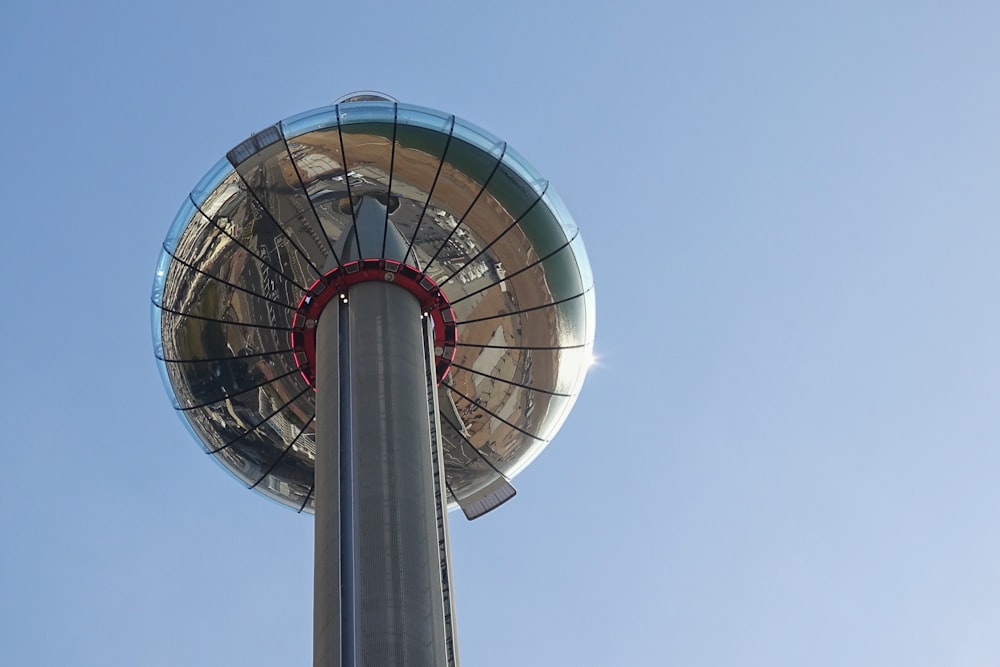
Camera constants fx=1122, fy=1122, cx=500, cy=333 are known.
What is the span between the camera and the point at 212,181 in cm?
1842

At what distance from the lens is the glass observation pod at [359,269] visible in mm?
18125

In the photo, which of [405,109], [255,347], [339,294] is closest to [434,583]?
[339,294]

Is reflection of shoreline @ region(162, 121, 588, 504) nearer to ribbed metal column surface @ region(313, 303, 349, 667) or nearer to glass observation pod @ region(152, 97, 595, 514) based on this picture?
glass observation pod @ region(152, 97, 595, 514)

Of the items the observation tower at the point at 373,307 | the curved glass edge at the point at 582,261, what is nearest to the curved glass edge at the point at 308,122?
the observation tower at the point at 373,307

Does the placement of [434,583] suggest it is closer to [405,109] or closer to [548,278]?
[548,278]

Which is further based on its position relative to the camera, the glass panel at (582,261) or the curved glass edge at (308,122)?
the glass panel at (582,261)

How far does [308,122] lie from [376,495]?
6938mm

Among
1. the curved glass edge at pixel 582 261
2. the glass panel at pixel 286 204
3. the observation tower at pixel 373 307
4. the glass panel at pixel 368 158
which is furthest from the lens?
the curved glass edge at pixel 582 261

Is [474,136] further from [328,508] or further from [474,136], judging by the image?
[328,508]

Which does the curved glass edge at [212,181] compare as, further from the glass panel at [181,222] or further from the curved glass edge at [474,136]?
the curved glass edge at [474,136]

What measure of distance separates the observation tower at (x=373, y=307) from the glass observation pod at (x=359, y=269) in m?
0.03

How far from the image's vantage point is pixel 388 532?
1380 centimetres

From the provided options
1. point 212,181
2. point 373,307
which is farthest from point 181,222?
point 373,307

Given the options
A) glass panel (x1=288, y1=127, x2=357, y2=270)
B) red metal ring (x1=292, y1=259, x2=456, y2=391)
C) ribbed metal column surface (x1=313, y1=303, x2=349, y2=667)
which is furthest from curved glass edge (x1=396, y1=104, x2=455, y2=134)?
ribbed metal column surface (x1=313, y1=303, x2=349, y2=667)
